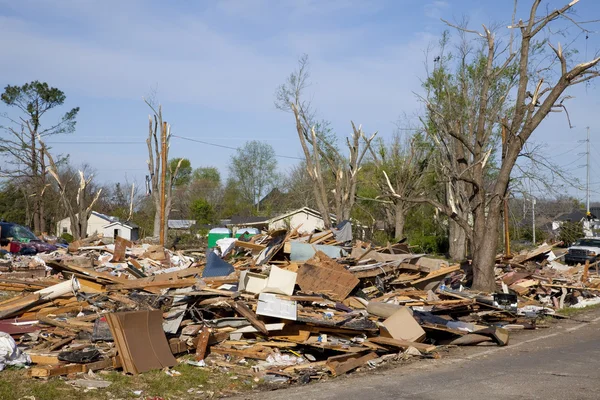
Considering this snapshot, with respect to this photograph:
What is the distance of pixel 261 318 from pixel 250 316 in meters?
0.25

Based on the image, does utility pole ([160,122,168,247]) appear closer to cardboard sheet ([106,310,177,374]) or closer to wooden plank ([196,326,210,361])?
wooden plank ([196,326,210,361])

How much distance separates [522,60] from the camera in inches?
661

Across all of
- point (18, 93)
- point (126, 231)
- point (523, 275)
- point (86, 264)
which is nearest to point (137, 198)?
point (126, 231)

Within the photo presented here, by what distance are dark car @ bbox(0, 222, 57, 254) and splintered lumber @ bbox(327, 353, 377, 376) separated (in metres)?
19.9

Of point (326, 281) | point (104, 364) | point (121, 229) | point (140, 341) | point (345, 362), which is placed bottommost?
point (345, 362)

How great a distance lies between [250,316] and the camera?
10203 mm

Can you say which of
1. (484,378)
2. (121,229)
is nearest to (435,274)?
(484,378)

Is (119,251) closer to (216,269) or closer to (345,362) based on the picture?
(216,269)

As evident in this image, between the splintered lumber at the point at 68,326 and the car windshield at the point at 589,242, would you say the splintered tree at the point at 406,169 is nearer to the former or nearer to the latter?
the car windshield at the point at 589,242

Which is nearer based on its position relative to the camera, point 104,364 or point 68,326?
point 104,364

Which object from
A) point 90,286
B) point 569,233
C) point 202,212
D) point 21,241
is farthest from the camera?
point 202,212

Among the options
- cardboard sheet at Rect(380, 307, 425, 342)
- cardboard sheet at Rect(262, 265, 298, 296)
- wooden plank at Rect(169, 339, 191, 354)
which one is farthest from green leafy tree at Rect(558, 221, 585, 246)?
wooden plank at Rect(169, 339, 191, 354)

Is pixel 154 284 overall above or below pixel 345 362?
A: above

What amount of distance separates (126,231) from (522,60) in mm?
45300
